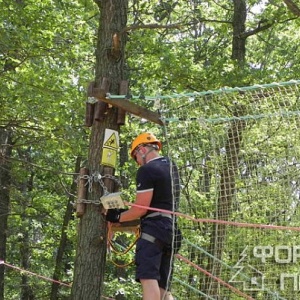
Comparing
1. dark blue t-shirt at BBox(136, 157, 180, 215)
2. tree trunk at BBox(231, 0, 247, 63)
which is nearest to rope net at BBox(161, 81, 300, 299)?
dark blue t-shirt at BBox(136, 157, 180, 215)

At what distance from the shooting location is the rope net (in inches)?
217

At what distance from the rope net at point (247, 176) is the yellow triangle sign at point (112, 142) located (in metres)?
0.47

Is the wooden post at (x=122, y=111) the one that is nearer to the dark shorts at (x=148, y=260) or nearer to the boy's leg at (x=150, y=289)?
the dark shorts at (x=148, y=260)

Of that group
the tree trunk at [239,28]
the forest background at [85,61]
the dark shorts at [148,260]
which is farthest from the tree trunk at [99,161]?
the tree trunk at [239,28]

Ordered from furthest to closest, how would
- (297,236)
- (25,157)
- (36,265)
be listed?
(36,265), (25,157), (297,236)

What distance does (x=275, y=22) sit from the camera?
386 inches

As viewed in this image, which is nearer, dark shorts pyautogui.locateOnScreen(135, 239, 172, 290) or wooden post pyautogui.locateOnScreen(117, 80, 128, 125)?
dark shorts pyautogui.locateOnScreen(135, 239, 172, 290)

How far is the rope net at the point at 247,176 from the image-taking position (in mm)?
5504

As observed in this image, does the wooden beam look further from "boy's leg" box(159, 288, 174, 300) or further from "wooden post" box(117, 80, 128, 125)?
"boy's leg" box(159, 288, 174, 300)

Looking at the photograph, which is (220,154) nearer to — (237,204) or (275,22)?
(237,204)

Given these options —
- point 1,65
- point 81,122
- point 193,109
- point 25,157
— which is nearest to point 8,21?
point 1,65

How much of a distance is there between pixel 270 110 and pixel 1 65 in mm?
4938

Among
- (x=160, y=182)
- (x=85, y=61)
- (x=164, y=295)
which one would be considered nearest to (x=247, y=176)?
(x=160, y=182)

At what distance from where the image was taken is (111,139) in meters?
5.57
